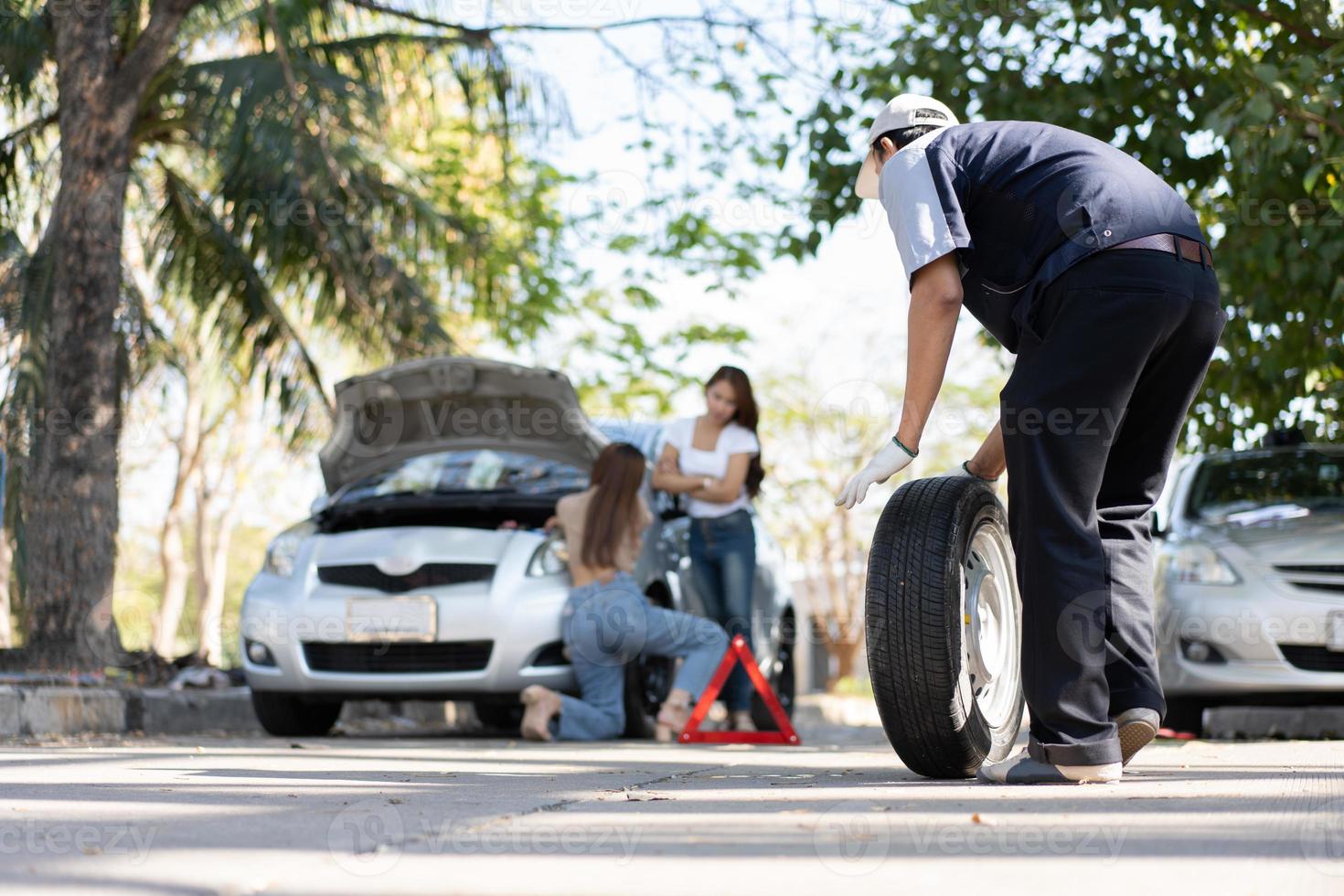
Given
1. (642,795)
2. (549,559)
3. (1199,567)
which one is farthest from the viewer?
(549,559)

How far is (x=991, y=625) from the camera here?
4414mm

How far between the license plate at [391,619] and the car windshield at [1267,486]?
3.94 meters

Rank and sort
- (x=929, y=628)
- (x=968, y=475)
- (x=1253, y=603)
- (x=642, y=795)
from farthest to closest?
1. (x=1253, y=603)
2. (x=968, y=475)
3. (x=929, y=628)
4. (x=642, y=795)

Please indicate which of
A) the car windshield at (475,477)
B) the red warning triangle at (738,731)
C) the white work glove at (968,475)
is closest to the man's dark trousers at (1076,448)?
the white work glove at (968,475)

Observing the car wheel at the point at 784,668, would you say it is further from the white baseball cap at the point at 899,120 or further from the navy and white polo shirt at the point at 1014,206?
the navy and white polo shirt at the point at 1014,206

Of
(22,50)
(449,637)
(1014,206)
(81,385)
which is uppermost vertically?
(22,50)

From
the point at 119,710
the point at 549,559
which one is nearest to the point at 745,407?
A: the point at 549,559

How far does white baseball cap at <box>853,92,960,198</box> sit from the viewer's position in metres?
4.15

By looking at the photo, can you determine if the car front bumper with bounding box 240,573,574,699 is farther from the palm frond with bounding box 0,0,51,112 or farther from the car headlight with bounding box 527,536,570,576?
the palm frond with bounding box 0,0,51,112

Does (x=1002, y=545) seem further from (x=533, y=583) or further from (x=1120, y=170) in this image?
(x=533, y=583)

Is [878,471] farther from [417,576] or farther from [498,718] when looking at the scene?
[498,718]

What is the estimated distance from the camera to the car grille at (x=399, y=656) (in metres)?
7.32

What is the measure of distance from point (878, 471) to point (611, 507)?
3.54 metres

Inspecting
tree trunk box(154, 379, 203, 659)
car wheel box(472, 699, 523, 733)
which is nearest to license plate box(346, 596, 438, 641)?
car wheel box(472, 699, 523, 733)
